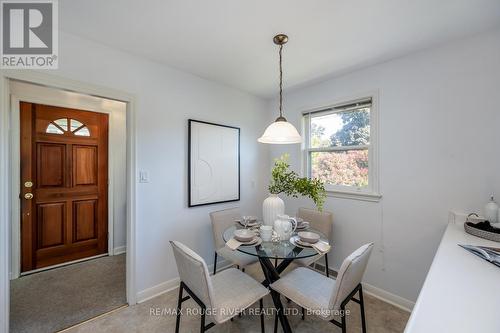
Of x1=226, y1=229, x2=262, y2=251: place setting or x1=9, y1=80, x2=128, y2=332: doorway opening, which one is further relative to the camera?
x1=9, y1=80, x2=128, y2=332: doorway opening

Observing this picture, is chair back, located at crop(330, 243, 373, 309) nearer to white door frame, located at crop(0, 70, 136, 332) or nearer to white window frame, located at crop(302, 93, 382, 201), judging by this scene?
white window frame, located at crop(302, 93, 382, 201)

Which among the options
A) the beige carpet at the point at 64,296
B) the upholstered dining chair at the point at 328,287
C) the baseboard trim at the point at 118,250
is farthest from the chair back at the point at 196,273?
the baseboard trim at the point at 118,250

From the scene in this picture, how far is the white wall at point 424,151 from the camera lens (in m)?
1.68

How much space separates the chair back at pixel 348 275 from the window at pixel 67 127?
359 cm

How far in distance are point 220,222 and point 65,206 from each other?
7.30 ft

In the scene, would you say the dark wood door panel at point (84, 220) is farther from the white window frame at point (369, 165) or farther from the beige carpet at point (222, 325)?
the white window frame at point (369, 165)

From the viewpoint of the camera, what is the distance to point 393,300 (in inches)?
82.7

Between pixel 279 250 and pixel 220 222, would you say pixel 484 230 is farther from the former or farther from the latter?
pixel 220 222

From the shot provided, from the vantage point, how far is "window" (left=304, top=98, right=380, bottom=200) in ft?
7.66

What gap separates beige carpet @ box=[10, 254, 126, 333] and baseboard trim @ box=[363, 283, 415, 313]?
2555 millimetres

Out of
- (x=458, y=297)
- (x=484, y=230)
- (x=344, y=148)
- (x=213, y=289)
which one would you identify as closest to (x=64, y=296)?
(x=213, y=289)

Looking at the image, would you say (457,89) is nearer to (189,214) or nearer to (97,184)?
(189,214)

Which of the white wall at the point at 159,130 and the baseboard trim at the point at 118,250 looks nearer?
the white wall at the point at 159,130

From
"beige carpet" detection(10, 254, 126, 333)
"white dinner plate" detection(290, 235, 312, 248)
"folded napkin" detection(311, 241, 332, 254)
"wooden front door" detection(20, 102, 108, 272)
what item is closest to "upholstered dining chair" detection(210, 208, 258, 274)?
"white dinner plate" detection(290, 235, 312, 248)
